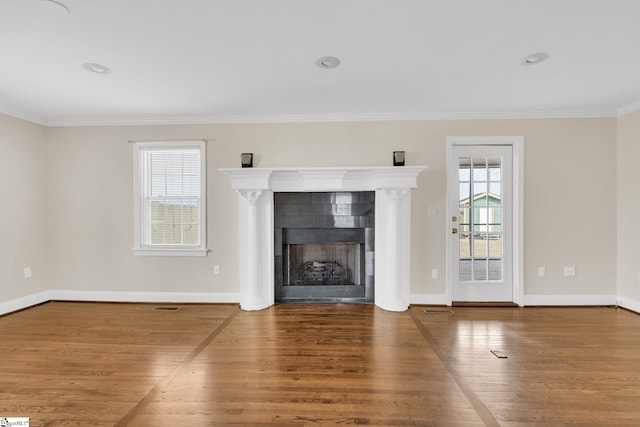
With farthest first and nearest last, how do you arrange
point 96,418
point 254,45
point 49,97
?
point 49,97 → point 254,45 → point 96,418

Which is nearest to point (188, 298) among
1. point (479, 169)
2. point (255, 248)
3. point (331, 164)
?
point (255, 248)

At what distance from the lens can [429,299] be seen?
12.6 feet

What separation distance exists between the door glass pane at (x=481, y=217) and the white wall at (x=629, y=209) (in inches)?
53.0

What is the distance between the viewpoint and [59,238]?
4.06m

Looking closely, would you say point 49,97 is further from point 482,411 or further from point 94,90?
point 482,411

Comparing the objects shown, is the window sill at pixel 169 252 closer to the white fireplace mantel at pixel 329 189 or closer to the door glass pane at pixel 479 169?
the white fireplace mantel at pixel 329 189

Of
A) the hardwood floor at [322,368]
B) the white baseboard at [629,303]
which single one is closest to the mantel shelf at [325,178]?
the hardwood floor at [322,368]

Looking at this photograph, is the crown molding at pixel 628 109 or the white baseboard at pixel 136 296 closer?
the crown molding at pixel 628 109

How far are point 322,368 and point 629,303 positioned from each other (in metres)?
3.85

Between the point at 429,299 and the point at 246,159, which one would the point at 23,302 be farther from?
the point at 429,299

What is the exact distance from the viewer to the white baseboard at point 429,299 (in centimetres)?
382

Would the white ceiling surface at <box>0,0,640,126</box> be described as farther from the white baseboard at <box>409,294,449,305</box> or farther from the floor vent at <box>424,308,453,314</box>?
the floor vent at <box>424,308,453,314</box>

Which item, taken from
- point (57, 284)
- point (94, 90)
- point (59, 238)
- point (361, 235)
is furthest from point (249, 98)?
point (57, 284)

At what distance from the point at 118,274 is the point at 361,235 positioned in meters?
3.23
